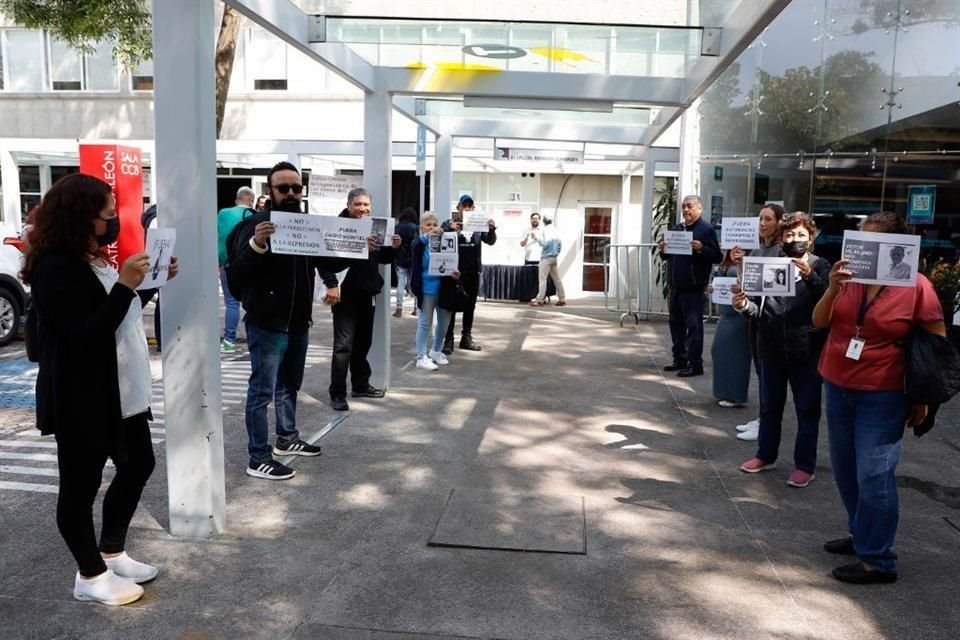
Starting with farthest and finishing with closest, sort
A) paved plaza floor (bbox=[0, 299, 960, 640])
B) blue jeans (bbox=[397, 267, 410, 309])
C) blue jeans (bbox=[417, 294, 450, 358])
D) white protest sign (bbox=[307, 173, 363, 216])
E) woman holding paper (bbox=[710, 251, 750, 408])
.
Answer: blue jeans (bbox=[397, 267, 410, 309])
blue jeans (bbox=[417, 294, 450, 358])
woman holding paper (bbox=[710, 251, 750, 408])
white protest sign (bbox=[307, 173, 363, 216])
paved plaza floor (bbox=[0, 299, 960, 640])

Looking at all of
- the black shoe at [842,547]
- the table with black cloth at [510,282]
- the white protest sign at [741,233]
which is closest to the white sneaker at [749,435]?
the white protest sign at [741,233]

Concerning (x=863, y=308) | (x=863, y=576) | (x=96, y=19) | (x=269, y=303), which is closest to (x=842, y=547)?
(x=863, y=576)

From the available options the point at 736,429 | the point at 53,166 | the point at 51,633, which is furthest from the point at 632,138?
the point at 53,166

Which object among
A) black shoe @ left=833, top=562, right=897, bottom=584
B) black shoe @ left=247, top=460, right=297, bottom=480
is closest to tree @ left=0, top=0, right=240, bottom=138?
black shoe @ left=247, top=460, right=297, bottom=480

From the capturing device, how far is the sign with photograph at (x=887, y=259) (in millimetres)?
4098

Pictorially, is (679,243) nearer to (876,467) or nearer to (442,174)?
(442,174)

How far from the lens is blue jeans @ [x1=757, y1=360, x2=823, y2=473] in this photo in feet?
19.3

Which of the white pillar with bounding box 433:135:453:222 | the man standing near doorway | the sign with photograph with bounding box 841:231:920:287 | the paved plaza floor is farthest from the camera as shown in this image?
the white pillar with bounding box 433:135:453:222

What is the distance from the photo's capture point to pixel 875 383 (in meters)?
4.25

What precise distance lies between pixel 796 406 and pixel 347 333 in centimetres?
392

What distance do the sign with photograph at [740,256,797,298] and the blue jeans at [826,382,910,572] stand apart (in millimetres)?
1243

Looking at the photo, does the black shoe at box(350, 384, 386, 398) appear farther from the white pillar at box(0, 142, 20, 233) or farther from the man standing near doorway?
the white pillar at box(0, 142, 20, 233)

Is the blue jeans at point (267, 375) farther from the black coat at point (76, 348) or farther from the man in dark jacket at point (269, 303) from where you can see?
the black coat at point (76, 348)

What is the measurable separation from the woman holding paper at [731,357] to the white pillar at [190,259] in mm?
5107
